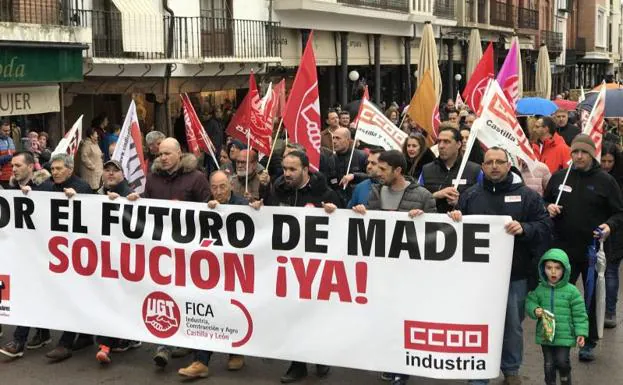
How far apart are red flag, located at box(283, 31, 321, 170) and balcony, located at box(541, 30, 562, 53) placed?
149 ft

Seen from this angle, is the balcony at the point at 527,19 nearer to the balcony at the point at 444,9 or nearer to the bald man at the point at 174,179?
the balcony at the point at 444,9

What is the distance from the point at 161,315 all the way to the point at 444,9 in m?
30.1

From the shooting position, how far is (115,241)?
6.68 meters

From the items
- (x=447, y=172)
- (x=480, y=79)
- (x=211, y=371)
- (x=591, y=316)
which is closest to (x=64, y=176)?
(x=211, y=371)

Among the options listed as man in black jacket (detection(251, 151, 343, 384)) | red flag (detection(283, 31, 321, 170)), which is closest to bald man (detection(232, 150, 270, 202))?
red flag (detection(283, 31, 321, 170))

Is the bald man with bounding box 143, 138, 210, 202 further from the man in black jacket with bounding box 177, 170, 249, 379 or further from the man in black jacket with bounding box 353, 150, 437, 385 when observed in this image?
the man in black jacket with bounding box 353, 150, 437, 385

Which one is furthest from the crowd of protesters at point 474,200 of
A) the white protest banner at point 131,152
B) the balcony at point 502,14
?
the balcony at point 502,14

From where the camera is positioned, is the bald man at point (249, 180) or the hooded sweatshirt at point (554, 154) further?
the hooded sweatshirt at point (554, 154)

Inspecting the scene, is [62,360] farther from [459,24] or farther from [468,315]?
[459,24]

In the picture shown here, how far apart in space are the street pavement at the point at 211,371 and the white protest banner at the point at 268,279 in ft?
0.87

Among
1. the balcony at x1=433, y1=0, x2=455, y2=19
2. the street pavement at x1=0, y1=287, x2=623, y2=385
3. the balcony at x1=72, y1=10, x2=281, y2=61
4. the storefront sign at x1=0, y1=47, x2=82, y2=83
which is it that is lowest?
the street pavement at x1=0, y1=287, x2=623, y2=385

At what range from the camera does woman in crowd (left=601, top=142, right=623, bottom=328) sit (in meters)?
7.18

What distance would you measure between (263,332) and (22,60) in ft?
32.3

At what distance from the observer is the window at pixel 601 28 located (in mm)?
67625
